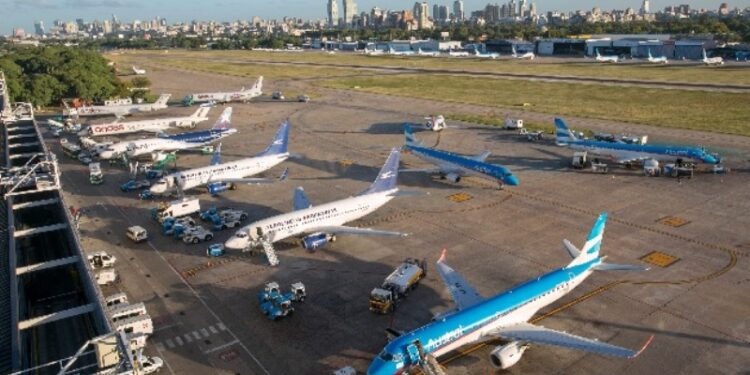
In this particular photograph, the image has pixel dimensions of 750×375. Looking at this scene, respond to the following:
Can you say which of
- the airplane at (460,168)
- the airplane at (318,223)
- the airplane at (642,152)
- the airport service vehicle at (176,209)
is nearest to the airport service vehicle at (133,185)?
the airport service vehicle at (176,209)

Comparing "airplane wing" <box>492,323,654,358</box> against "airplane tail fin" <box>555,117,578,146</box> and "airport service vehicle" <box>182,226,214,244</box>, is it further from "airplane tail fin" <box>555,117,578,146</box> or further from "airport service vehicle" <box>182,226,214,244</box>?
"airplane tail fin" <box>555,117,578,146</box>

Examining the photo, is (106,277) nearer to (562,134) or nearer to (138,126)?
(138,126)

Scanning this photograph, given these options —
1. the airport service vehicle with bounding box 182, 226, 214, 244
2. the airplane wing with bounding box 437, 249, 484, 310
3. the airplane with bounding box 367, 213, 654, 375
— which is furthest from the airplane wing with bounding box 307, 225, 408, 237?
the airplane with bounding box 367, 213, 654, 375

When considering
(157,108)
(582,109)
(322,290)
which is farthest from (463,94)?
(322,290)

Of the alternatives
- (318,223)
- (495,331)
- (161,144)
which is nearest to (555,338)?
(495,331)

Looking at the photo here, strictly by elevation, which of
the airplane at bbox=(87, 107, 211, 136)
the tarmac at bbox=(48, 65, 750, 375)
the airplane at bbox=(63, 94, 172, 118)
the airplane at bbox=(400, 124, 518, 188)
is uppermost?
the airplane at bbox=(63, 94, 172, 118)

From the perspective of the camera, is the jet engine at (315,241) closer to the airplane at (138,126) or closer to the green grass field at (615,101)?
the airplane at (138,126)
